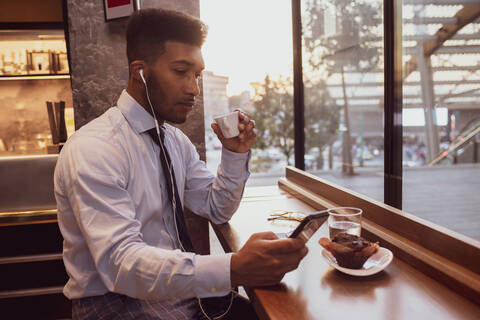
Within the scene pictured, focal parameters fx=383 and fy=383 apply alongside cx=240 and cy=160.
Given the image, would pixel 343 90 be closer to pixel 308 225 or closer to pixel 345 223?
pixel 345 223

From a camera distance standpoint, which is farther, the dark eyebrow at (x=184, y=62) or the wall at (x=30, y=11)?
the wall at (x=30, y=11)

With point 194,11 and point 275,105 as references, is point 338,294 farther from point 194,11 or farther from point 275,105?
point 275,105

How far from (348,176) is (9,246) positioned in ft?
15.4

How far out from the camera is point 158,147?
1346 mm

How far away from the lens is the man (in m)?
0.95

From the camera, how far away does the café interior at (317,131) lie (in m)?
0.96

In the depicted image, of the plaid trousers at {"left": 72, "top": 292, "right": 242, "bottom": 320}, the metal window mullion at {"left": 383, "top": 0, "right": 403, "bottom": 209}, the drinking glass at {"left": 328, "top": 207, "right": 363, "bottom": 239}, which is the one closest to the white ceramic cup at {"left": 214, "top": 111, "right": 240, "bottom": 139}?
the drinking glass at {"left": 328, "top": 207, "right": 363, "bottom": 239}

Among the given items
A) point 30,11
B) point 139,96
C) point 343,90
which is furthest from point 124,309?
point 343,90

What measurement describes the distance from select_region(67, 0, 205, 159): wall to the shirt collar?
0.78m

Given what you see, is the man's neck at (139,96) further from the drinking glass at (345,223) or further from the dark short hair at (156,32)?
the drinking glass at (345,223)

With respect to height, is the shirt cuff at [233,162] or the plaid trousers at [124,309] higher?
the shirt cuff at [233,162]

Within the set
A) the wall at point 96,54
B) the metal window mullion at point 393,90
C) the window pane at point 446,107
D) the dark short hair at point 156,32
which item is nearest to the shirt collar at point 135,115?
the dark short hair at point 156,32

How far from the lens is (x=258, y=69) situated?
6453 mm

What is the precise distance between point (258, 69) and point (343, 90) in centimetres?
171
